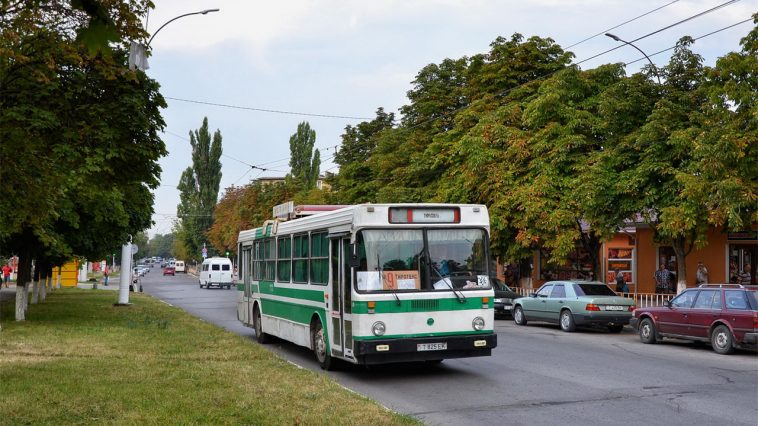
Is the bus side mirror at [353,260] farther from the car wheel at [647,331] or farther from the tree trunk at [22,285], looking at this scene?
the tree trunk at [22,285]

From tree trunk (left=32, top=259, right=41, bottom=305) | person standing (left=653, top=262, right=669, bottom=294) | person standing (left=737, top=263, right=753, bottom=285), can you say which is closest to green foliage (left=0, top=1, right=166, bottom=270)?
tree trunk (left=32, top=259, right=41, bottom=305)

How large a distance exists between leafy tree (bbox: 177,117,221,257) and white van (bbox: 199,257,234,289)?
3466 centimetres

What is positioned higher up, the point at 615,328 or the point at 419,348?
the point at 419,348

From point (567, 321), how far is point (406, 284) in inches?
466

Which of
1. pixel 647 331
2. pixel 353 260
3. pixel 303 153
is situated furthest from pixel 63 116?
pixel 303 153

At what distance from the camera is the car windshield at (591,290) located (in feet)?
74.4

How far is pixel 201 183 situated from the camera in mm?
98688

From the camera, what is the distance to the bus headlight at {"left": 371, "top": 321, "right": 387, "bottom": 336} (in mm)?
11844

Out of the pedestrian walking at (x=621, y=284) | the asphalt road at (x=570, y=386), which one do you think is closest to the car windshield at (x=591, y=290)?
the asphalt road at (x=570, y=386)

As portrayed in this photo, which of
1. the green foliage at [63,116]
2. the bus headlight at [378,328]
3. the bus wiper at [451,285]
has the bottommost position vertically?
the bus headlight at [378,328]

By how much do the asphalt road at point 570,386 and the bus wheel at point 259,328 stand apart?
0.54m

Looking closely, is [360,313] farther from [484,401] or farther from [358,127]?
[358,127]

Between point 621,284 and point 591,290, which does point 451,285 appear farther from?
point 621,284

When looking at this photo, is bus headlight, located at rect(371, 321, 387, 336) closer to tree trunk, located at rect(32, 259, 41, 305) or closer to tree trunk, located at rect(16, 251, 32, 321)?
tree trunk, located at rect(16, 251, 32, 321)
